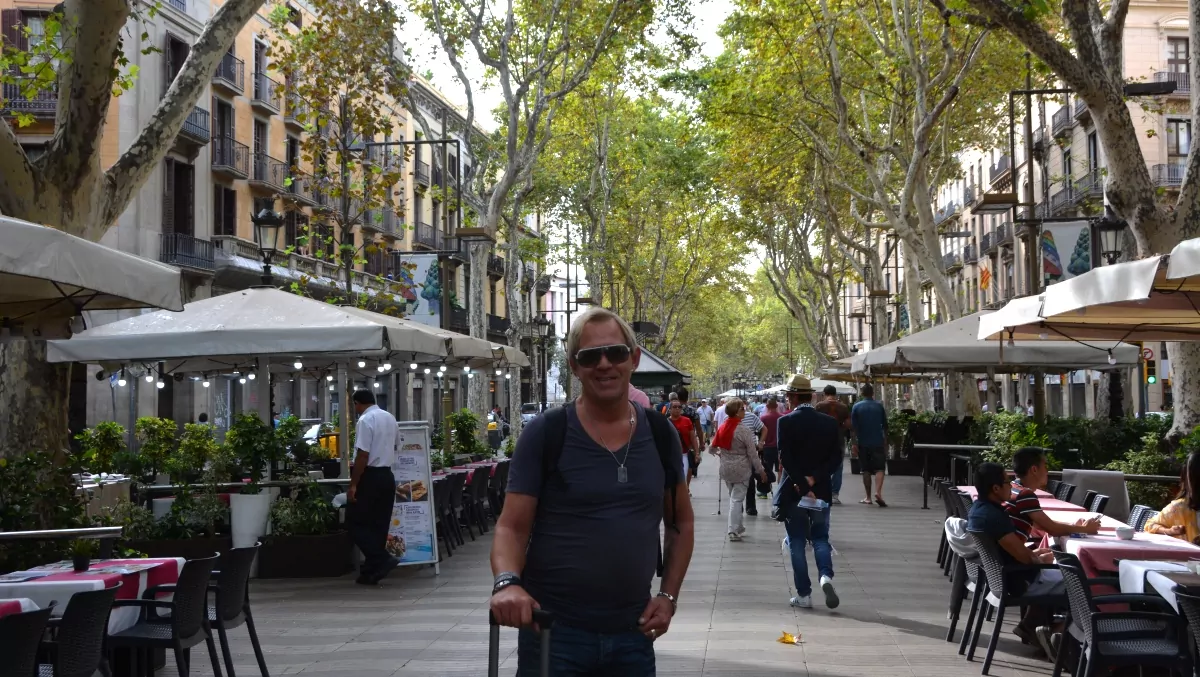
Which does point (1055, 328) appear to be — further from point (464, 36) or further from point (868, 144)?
point (464, 36)

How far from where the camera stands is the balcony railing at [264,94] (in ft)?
123

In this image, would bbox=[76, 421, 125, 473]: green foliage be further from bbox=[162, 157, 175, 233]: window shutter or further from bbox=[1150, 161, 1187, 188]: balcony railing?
bbox=[1150, 161, 1187, 188]: balcony railing

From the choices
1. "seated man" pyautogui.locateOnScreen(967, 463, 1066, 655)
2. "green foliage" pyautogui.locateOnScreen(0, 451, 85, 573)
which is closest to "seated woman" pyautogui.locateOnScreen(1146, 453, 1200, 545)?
"seated man" pyautogui.locateOnScreen(967, 463, 1066, 655)

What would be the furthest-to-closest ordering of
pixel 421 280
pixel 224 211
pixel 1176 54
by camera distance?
pixel 1176 54, pixel 224 211, pixel 421 280

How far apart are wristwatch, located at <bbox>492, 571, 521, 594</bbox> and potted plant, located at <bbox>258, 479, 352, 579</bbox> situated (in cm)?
914

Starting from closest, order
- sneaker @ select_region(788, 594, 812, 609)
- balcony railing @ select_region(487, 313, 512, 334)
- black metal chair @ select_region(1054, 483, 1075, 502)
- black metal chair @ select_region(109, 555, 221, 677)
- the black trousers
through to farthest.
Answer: black metal chair @ select_region(109, 555, 221, 677), sneaker @ select_region(788, 594, 812, 609), black metal chair @ select_region(1054, 483, 1075, 502), the black trousers, balcony railing @ select_region(487, 313, 512, 334)

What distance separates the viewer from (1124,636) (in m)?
6.33

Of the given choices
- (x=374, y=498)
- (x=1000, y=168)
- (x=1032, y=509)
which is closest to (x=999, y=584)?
(x=1032, y=509)

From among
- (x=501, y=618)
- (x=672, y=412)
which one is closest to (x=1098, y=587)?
(x=501, y=618)

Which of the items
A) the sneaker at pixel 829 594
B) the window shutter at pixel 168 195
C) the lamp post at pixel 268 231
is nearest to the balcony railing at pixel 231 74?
the window shutter at pixel 168 195

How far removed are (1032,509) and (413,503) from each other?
6386mm

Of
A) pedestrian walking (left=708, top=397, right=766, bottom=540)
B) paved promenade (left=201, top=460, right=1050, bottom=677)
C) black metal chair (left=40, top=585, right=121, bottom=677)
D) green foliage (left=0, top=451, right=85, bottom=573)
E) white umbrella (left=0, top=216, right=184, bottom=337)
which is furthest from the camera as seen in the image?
pedestrian walking (left=708, top=397, right=766, bottom=540)

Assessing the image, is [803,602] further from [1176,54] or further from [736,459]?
[1176,54]

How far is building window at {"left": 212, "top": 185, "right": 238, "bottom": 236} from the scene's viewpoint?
116 ft
